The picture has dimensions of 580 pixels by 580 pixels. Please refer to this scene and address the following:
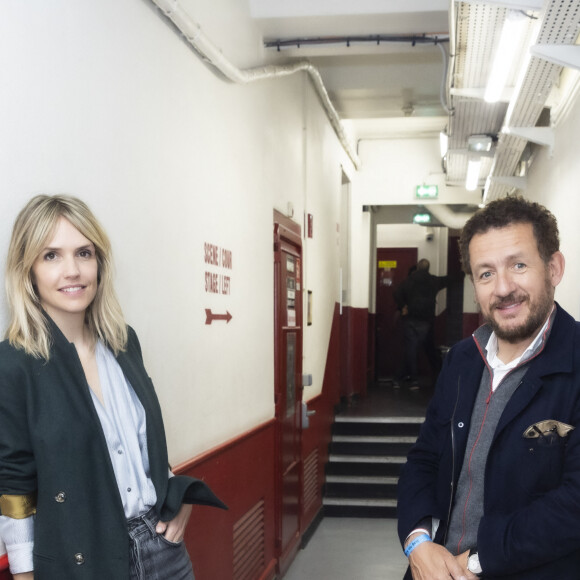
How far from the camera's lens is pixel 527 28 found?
348 cm

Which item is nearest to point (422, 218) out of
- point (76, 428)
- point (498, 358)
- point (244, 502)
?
point (244, 502)

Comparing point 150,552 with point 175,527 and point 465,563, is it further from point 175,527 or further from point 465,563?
point 465,563

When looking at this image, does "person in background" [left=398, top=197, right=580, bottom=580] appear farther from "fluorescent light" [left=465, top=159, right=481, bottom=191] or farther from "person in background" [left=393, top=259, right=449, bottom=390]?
"person in background" [left=393, top=259, right=449, bottom=390]

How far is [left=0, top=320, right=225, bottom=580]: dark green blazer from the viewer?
1.55 metres

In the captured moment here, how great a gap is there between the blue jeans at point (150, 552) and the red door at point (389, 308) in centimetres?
943

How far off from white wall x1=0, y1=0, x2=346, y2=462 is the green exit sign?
174 inches

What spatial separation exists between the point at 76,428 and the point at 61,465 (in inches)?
3.4

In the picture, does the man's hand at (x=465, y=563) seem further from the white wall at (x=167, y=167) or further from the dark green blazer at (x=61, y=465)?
the white wall at (x=167, y=167)

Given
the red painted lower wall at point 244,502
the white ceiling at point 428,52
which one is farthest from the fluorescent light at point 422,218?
the red painted lower wall at point 244,502

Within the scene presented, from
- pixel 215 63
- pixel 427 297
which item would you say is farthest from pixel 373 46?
pixel 427 297

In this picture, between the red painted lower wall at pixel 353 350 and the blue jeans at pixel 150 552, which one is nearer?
the blue jeans at pixel 150 552

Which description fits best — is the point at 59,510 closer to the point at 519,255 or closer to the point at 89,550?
the point at 89,550

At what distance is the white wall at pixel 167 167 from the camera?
1.83m

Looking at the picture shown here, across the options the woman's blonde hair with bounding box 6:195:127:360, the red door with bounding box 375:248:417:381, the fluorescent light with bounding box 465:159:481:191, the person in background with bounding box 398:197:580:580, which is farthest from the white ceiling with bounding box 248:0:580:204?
the red door with bounding box 375:248:417:381
